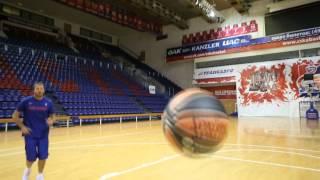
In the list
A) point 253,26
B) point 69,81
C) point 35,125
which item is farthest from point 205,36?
point 35,125

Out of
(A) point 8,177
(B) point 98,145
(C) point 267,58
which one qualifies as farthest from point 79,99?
(C) point 267,58

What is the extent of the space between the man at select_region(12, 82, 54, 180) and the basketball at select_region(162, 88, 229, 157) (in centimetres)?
207

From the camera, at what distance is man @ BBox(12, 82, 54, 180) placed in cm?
334

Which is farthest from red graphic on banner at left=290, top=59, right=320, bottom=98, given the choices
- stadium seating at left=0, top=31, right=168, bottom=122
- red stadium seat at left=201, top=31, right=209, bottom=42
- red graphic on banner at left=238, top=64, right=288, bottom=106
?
stadium seating at left=0, top=31, right=168, bottom=122

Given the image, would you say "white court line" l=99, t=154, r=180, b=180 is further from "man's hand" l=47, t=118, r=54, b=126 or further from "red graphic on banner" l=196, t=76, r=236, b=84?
"red graphic on banner" l=196, t=76, r=236, b=84

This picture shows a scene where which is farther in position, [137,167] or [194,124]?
[137,167]

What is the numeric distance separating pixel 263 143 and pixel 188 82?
1500 cm

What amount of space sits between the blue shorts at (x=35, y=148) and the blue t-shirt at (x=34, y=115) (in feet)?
0.19

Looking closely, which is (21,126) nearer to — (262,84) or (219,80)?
(262,84)

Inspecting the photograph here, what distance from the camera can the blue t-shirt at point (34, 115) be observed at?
3.38 m

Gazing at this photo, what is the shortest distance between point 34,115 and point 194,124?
2.35 m

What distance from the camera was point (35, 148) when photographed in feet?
11.1

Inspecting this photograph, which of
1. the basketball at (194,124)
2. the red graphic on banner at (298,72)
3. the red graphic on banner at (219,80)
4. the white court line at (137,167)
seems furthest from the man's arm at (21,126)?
the red graphic on banner at (219,80)

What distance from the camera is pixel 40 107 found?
11.3ft
